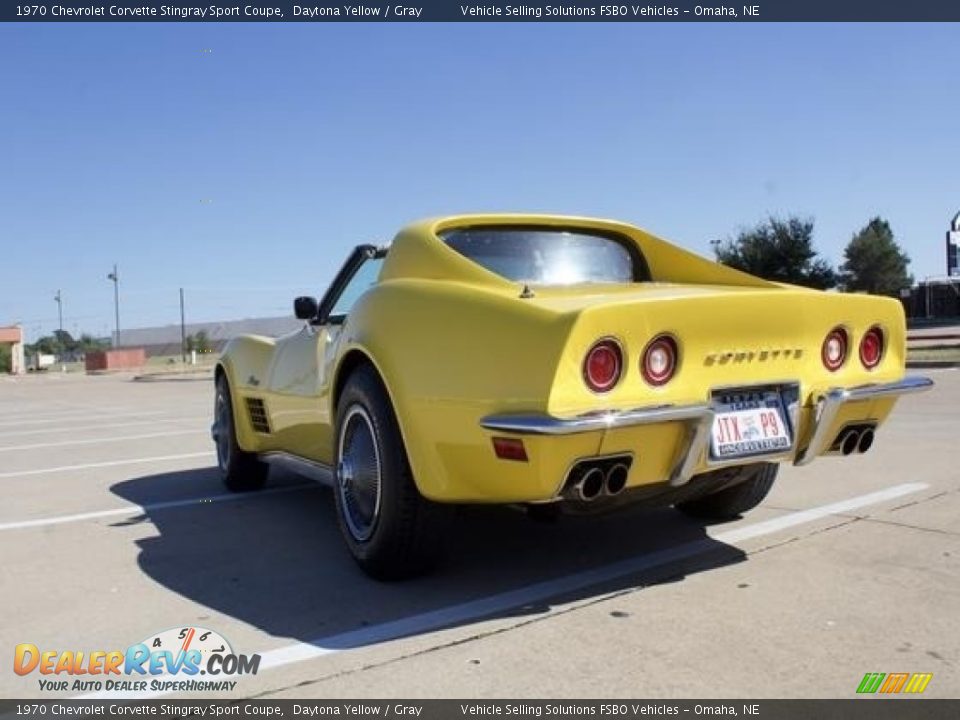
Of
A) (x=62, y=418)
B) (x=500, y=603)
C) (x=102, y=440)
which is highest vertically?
(x=500, y=603)

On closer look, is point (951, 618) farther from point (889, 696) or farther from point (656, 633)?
point (656, 633)

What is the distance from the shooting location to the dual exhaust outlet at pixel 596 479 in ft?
9.86

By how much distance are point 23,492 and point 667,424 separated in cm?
526

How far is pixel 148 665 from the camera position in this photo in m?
2.94

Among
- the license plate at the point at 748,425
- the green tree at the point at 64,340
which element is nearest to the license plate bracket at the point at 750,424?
the license plate at the point at 748,425

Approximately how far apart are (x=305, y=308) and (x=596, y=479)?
7.44ft

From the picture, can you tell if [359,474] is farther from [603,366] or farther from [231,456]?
[231,456]

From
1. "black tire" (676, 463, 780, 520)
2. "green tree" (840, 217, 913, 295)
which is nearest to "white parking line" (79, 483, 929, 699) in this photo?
"black tire" (676, 463, 780, 520)

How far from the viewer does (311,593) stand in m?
3.62

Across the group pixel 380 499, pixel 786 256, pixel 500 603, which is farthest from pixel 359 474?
pixel 786 256

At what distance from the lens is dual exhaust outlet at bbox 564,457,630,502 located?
3.01 metres

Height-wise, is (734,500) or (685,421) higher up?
(685,421)

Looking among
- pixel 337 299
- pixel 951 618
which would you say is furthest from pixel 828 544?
pixel 337 299

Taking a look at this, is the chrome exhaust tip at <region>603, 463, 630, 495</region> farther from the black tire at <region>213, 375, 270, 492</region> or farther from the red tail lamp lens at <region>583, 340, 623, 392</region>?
the black tire at <region>213, 375, 270, 492</region>
